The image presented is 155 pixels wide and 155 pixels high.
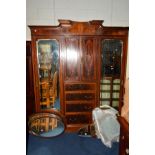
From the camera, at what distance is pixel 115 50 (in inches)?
116

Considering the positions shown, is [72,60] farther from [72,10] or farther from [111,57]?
[72,10]

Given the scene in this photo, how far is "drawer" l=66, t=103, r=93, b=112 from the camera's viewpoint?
2.97m

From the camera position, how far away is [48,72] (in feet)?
9.61

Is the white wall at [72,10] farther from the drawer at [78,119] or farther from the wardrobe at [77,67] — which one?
the drawer at [78,119]

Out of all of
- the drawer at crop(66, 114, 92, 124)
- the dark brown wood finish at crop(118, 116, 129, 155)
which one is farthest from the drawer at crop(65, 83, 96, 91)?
the dark brown wood finish at crop(118, 116, 129, 155)

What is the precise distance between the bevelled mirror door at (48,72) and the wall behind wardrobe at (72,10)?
35 centimetres

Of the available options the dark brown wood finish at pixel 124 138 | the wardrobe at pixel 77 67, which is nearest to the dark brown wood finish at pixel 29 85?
the wardrobe at pixel 77 67

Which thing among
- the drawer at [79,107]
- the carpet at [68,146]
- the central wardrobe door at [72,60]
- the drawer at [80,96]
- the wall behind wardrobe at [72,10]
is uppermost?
the wall behind wardrobe at [72,10]

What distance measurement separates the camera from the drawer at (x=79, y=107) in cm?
297

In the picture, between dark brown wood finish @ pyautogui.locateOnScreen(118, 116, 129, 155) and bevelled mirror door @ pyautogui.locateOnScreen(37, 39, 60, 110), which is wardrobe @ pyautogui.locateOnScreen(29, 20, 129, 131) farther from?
dark brown wood finish @ pyautogui.locateOnScreen(118, 116, 129, 155)
